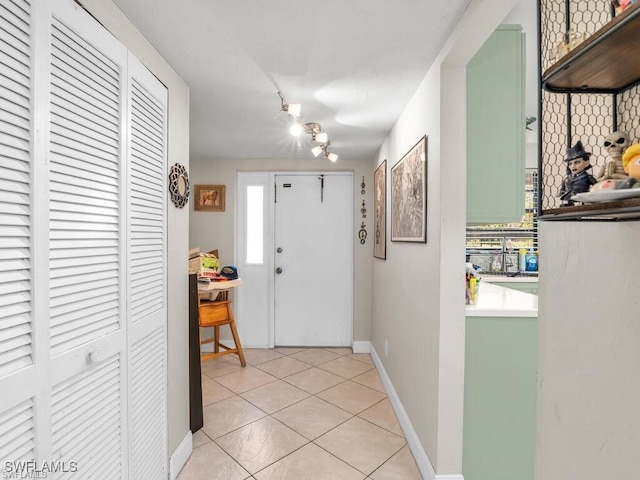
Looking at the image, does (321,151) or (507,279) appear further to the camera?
(507,279)

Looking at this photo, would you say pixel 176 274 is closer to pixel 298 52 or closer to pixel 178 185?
pixel 178 185

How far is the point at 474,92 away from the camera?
170cm

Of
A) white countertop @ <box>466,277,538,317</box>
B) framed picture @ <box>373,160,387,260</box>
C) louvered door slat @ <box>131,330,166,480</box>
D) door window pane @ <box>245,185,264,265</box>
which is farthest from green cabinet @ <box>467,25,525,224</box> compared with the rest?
door window pane @ <box>245,185,264,265</box>

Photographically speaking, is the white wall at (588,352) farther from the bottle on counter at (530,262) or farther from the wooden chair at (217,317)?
the bottle on counter at (530,262)

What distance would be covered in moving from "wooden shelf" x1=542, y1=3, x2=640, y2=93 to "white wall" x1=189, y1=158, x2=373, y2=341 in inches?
127

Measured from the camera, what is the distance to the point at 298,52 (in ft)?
5.30

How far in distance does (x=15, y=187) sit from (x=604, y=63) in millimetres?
1348

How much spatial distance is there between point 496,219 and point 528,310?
491mm

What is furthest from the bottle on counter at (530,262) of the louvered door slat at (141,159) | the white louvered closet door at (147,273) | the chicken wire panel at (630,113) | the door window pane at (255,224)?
the louvered door slat at (141,159)

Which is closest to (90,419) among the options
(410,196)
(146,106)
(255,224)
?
(146,106)

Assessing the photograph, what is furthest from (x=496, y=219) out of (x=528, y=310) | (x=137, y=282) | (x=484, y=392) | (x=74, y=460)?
(x=74, y=460)

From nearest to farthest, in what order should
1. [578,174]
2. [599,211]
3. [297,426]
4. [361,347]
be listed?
1. [599,211]
2. [578,174]
3. [297,426]
4. [361,347]

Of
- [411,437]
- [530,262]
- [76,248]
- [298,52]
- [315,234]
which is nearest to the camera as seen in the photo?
[76,248]

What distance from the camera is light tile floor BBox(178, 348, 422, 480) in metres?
1.93
